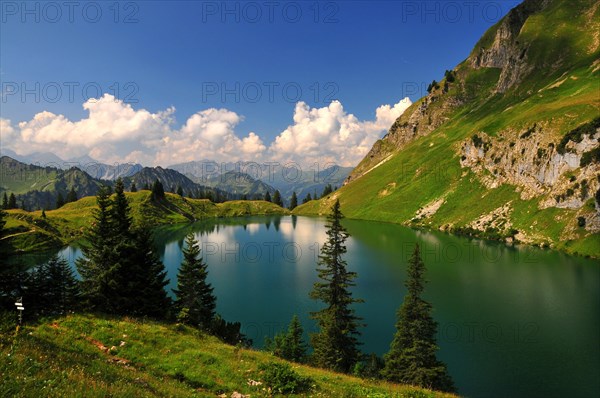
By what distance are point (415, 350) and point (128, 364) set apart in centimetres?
2394

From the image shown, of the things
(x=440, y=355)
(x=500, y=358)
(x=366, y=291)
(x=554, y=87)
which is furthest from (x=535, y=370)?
(x=554, y=87)

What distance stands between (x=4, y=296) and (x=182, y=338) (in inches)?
483

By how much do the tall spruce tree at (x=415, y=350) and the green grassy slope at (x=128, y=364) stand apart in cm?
937

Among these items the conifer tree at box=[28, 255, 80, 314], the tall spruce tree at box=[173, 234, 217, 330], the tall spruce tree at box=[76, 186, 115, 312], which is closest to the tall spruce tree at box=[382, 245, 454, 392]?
the tall spruce tree at box=[173, 234, 217, 330]

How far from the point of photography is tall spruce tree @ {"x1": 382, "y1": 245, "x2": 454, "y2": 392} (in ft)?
95.5

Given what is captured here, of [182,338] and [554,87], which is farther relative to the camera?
[554,87]

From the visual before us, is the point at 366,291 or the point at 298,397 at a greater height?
the point at 298,397

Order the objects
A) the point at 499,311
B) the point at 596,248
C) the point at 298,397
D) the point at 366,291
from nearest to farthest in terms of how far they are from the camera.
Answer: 1. the point at 298,397
2. the point at 499,311
3. the point at 366,291
4. the point at 596,248

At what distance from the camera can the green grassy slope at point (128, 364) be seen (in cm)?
1008

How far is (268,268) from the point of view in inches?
3260

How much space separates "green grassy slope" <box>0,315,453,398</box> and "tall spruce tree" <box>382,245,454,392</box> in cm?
937

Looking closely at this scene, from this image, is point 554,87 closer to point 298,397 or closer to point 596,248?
point 596,248

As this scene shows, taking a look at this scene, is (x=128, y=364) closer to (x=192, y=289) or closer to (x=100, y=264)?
(x=100, y=264)

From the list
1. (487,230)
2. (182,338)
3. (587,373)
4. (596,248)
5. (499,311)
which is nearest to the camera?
(182,338)
